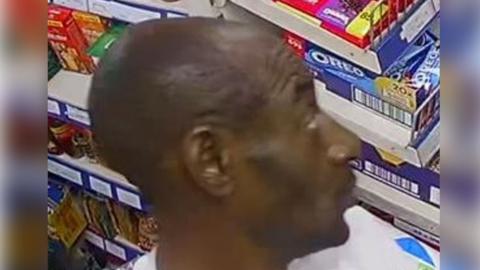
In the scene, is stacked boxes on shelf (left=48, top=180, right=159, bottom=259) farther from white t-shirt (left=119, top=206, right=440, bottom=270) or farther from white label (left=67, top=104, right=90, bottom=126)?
white t-shirt (left=119, top=206, right=440, bottom=270)

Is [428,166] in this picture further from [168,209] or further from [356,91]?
[168,209]

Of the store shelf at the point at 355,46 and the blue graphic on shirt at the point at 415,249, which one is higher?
the store shelf at the point at 355,46

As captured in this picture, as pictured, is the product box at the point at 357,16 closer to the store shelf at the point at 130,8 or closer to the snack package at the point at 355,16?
the snack package at the point at 355,16

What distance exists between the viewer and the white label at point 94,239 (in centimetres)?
133

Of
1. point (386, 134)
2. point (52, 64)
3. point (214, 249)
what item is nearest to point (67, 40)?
point (52, 64)

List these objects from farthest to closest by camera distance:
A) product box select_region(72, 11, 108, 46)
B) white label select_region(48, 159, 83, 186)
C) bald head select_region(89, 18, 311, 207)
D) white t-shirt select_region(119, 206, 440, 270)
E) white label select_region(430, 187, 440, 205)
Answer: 1. white label select_region(48, 159, 83, 186)
2. product box select_region(72, 11, 108, 46)
3. white label select_region(430, 187, 440, 205)
4. white t-shirt select_region(119, 206, 440, 270)
5. bald head select_region(89, 18, 311, 207)

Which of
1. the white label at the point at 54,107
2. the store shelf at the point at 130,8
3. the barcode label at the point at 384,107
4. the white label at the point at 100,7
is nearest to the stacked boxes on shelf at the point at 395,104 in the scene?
the barcode label at the point at 384,107

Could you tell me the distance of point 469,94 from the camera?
76cm

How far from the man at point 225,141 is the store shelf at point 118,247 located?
495 millimetres

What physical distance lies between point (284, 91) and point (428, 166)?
1.37 feet

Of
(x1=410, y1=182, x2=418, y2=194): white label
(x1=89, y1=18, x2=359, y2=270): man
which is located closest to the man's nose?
(x1=89, y1=18, x2=359, y2=270): man

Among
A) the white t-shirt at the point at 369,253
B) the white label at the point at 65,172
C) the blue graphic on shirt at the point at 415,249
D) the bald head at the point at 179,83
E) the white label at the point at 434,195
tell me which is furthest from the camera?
the white label at the point at 65,172

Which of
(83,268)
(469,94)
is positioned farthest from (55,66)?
(469,94)

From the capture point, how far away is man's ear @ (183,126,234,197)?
723 mm
